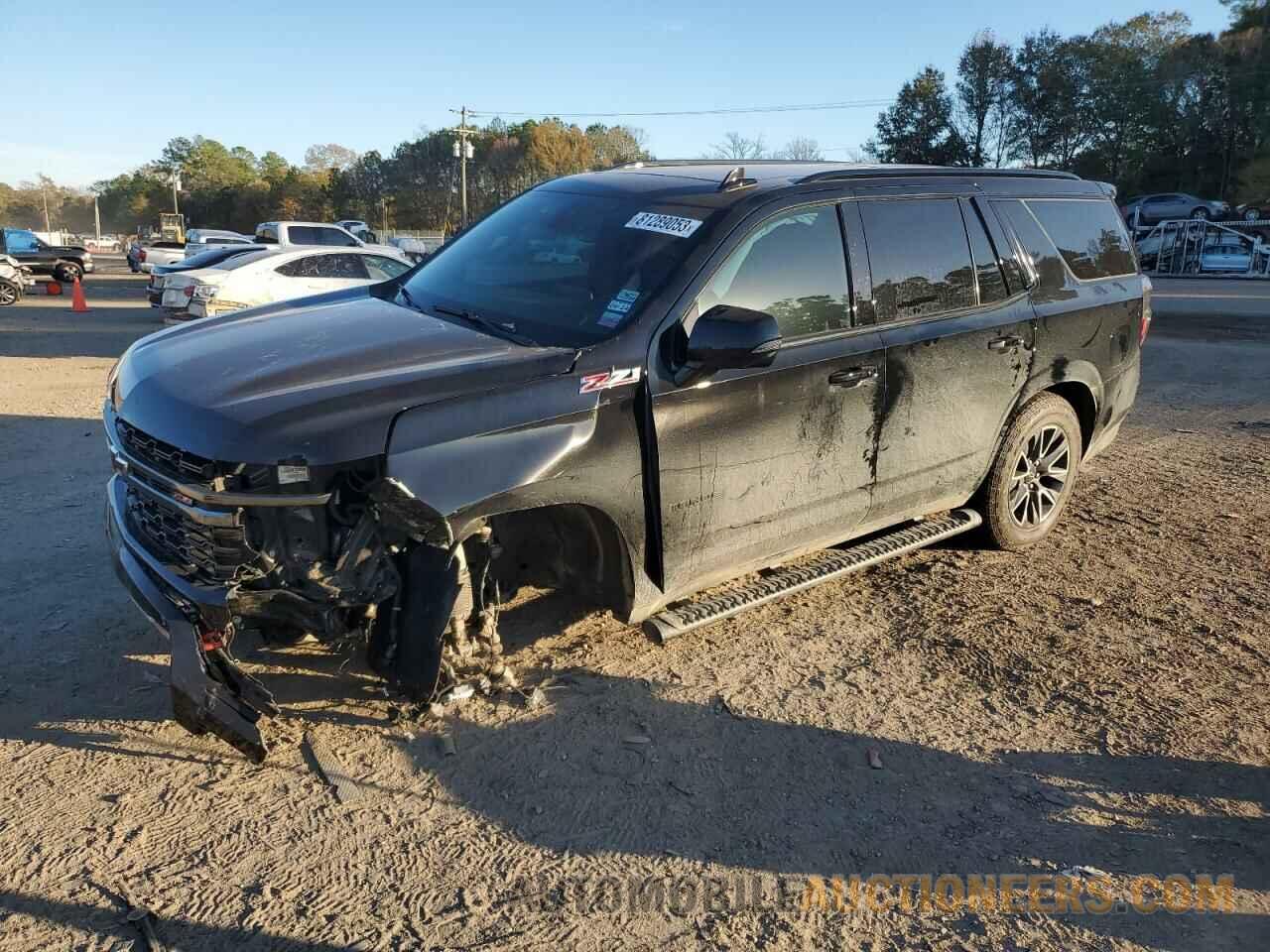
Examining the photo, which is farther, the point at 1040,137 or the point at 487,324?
the point at 1040,137

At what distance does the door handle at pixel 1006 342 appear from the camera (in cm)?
→ 466

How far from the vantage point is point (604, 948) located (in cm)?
249

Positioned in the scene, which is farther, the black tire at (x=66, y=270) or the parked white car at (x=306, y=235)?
the black tire at (x=66, y=270)

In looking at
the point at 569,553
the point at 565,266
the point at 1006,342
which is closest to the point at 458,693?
the point at 569,553

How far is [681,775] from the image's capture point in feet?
10.6

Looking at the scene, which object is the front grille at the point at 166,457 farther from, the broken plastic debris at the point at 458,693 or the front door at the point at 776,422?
the front door at the point at 776,422

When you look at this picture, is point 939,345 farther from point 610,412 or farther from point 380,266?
point 380,266

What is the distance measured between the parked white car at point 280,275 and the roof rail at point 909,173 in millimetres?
8000

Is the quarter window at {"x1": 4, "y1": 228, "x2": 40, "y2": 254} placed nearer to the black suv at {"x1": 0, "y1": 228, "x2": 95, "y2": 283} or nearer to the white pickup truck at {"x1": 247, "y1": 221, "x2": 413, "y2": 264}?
the black suv at {"x1": 0, "y1": 228, "x2": 95, "y2": 283}

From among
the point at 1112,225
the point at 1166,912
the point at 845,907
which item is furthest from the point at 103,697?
the point at 1112,225

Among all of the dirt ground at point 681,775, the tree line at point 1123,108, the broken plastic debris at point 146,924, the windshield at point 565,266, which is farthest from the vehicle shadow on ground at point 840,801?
the tree line at point 1123,108

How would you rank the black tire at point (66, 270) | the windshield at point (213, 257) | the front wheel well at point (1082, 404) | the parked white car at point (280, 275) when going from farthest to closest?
1. the black tire at point (66, 270)
2. the windshield at point (213, 257)
3. the parked white car at point (280, 275)
4. the front wheel well at point (1082, 404)

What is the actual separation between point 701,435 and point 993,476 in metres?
2.23

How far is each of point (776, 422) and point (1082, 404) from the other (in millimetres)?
2670
